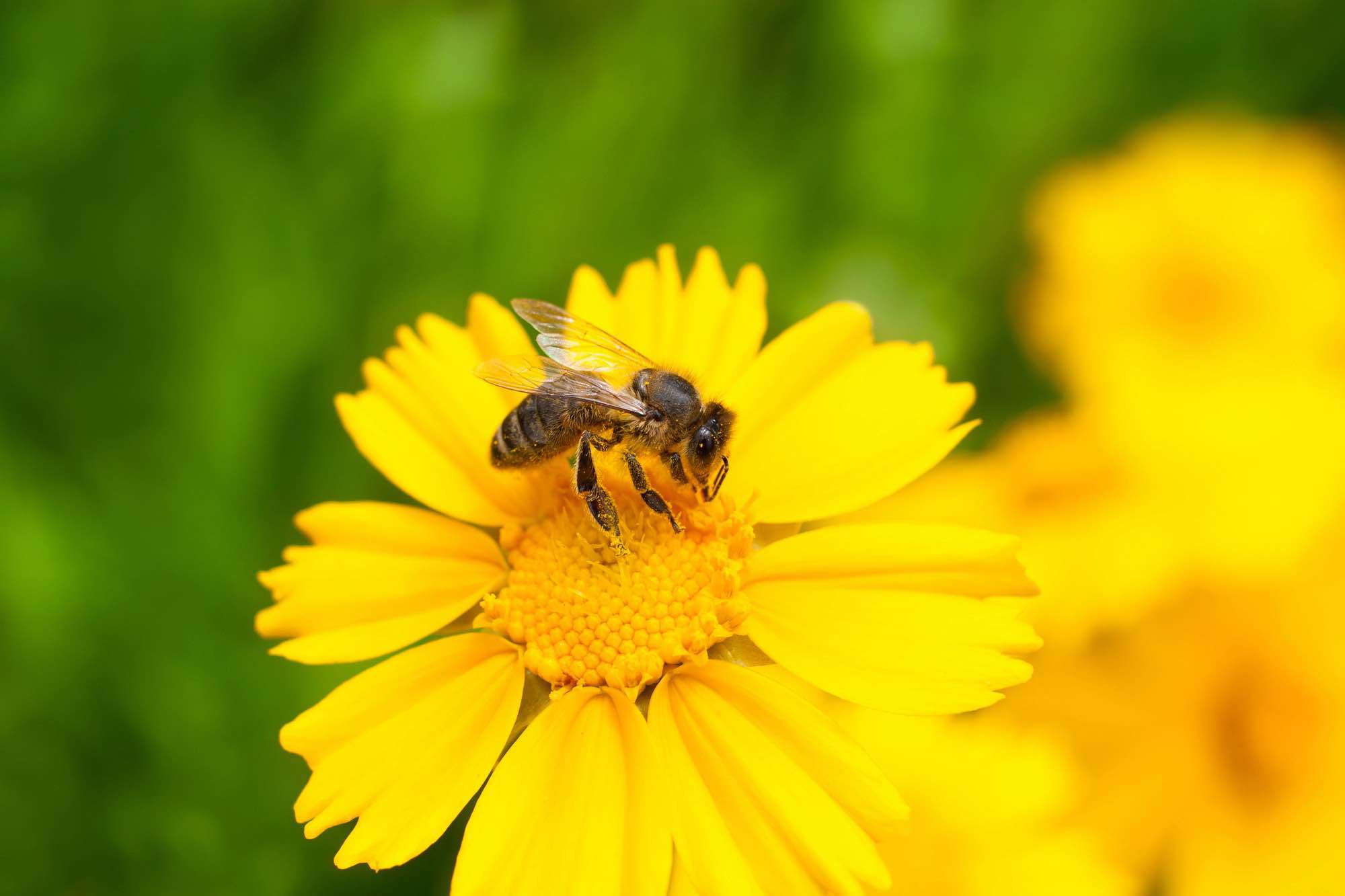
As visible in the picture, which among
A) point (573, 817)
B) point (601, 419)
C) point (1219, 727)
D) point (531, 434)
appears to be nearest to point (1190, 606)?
point (1219, 727)

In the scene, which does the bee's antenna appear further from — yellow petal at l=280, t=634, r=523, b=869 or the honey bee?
yellow petal at l=280, t=634, r=523, b=869

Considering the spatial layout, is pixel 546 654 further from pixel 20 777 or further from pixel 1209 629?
pixel 1209 629

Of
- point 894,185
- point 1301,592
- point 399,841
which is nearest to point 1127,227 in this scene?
point 894,185

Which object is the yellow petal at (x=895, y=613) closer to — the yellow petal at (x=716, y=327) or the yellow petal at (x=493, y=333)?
the yellow petal at (x=716, y=327)

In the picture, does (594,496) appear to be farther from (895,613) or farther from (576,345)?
(895,613)

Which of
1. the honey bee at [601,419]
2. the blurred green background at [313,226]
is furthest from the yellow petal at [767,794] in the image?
the blurred green background at [313,226]

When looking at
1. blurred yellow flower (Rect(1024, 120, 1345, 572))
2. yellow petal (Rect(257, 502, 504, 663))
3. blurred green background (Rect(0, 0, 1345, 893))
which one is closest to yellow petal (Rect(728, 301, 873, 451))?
yellow petal (Rect(257, 502, 504, 663))
